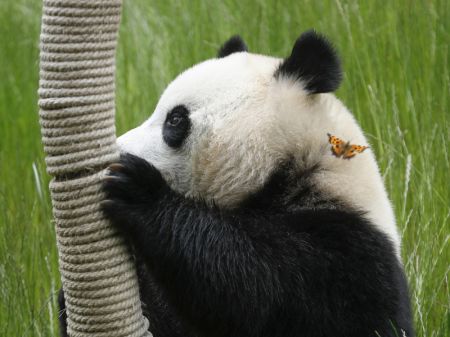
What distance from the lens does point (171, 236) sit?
2543 millimetres

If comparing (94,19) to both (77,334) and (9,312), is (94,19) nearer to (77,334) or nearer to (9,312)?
(77,334)

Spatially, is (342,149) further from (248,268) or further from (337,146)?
(248,268)

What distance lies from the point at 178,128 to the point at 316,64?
51 cm

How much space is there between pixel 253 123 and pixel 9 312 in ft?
4.09

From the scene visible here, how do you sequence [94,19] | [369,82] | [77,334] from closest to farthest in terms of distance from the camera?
[94,19] → [77,334] → [369,82]

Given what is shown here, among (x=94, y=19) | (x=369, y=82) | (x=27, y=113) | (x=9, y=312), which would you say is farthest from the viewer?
(x=27, y=113)

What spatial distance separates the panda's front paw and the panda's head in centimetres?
30

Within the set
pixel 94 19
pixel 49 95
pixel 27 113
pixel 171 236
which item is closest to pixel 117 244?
pixel 171 236

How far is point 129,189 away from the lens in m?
2.52

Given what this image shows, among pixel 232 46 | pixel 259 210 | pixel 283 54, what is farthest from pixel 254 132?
pixel 283 54

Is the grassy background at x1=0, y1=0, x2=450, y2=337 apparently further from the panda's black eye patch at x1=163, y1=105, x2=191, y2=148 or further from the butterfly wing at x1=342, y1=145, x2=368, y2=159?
the panda's black eye patch at x1=163, y1=105, x2=191, y2=148

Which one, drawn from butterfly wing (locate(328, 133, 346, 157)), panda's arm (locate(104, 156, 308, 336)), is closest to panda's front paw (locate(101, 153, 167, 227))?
panda's arm (locate(104, 156, 308, 336))

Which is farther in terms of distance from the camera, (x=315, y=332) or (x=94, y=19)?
(x=315, y=332)

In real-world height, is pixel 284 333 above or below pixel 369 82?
below
